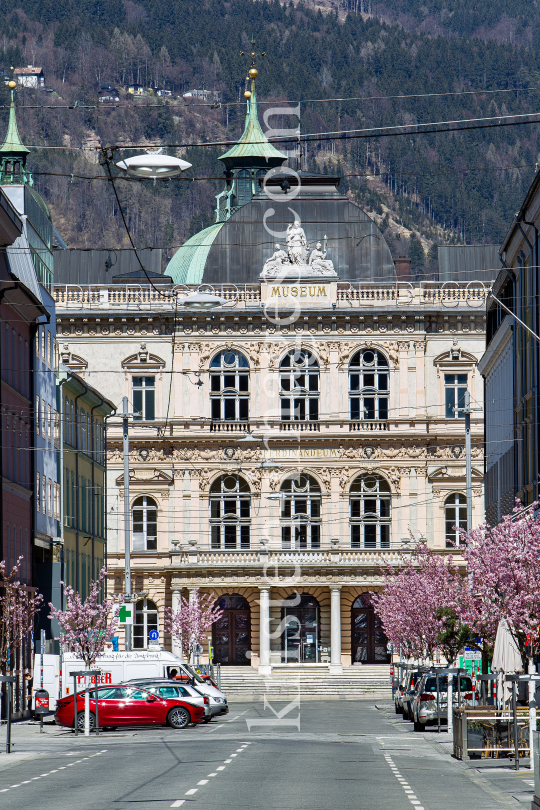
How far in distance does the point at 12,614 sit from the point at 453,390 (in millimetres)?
43198

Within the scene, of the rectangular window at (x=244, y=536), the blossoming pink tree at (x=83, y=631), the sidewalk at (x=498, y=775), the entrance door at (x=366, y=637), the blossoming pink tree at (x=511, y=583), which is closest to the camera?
the sidewalk at (x=498, y=775)

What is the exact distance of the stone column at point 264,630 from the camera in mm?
85250

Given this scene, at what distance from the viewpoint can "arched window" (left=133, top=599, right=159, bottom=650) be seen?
8850 centimetres

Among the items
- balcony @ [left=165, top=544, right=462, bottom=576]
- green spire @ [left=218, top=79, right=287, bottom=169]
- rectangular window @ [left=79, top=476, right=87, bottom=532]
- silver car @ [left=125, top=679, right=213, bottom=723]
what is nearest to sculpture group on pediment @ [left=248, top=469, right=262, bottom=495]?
balcony @ [left=165, top=544, right=462, bottom=576]

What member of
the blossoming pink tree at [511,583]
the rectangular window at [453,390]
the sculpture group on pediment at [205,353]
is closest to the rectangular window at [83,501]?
the sculpture group on pediment at [205,353]

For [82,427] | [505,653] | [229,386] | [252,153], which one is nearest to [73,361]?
[229,386]

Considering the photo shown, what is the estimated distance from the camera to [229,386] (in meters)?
89.3

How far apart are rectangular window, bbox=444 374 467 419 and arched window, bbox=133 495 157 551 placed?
53.1 feet

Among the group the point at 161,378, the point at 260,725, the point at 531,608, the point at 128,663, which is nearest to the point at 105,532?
the point at 161,378

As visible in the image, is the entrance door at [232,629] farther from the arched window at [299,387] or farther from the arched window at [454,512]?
the arched window at [454,512]

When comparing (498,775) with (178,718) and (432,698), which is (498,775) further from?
(178,718)

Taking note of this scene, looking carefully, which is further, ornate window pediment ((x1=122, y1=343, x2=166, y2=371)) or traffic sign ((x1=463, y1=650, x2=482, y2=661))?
ornate window pediment ((x1=122, y1=343, x2=166, y2=371))

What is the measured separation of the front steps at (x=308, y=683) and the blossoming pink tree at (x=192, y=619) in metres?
2.25

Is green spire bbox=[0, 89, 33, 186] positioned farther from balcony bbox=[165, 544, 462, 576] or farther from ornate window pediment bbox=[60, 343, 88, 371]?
balcony bbox=[165, 544, 462, 576]
